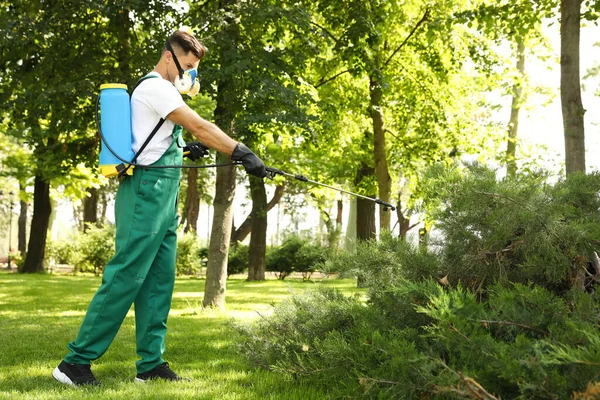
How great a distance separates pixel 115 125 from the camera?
423cm

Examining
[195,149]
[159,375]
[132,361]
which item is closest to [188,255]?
[132,361]

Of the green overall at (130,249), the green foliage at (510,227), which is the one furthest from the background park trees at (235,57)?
the green overall at (130,249)

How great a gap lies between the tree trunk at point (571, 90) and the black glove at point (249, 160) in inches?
177

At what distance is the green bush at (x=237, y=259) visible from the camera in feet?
80.4

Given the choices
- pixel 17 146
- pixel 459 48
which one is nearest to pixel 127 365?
pixel 459 48

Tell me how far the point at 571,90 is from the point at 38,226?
17.2 metres

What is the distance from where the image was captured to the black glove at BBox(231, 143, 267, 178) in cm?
407

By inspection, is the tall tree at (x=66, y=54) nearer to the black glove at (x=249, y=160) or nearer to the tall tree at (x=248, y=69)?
the tall tree at (x=248, y=69)

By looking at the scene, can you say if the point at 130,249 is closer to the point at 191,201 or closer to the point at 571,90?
the point at 571,90

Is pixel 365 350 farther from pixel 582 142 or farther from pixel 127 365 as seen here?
pixel 582 142

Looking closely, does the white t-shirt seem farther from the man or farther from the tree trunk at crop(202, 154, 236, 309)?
the tree trunk at crop(202, 154, 236, 309)

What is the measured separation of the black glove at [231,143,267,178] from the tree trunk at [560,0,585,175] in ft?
14.8

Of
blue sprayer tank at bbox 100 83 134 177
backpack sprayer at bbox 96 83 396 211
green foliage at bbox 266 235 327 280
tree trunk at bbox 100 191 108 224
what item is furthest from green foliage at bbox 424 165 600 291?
tree trunk at bbox 100 191 108 224

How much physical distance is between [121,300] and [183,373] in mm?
843
